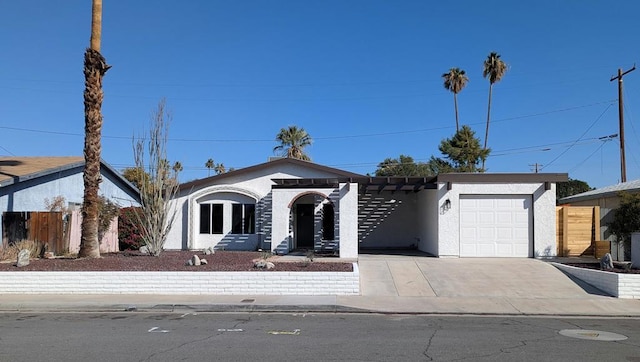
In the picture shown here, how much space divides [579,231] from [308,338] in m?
14.7

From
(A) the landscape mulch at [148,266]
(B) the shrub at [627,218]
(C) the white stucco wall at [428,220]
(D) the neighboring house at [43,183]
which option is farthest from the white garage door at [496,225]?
(D) the neighboring house at [43,183]

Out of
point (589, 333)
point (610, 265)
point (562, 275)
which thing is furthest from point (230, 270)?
point (610, 265)

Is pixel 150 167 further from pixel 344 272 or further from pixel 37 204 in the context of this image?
pixel 344 272

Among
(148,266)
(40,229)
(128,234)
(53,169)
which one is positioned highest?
(53,169)

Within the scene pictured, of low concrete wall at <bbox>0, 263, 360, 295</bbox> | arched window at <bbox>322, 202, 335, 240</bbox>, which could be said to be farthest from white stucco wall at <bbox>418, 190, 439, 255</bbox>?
low concrete wall at <bbox>0, 263, 360, 295</bbox>

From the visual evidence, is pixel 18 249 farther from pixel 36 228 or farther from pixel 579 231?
pixel 579 231

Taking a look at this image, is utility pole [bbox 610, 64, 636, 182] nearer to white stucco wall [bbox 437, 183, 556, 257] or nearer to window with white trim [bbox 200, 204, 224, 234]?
white stucco wall [bbox 437, 183, 556, 257]

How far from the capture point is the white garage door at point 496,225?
63.4 feet

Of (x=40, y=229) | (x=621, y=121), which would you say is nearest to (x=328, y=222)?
(x=40, y=229)

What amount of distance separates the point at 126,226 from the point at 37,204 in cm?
390

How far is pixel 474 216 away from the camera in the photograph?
19.5 meters

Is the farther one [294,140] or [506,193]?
[294,140]

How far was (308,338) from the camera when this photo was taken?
8648mm

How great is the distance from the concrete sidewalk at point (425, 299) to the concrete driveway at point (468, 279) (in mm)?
27
